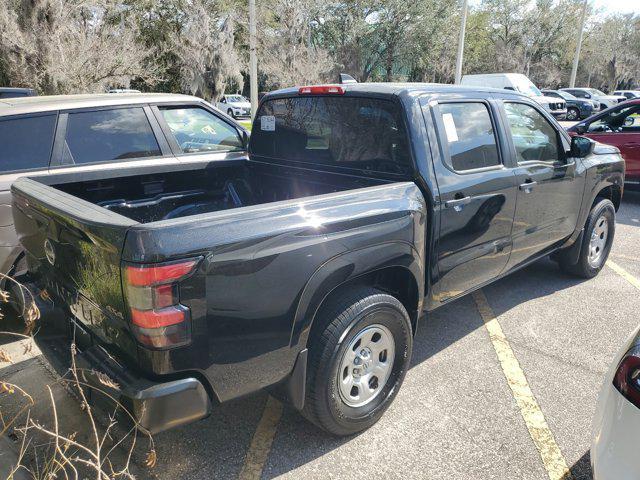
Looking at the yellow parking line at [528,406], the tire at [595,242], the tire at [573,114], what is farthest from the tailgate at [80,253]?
the tire at [573,114]

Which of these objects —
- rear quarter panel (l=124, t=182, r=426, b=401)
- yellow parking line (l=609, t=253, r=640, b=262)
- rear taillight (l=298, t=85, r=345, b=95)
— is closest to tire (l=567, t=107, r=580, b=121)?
yellow parking line (l=609, t=253, r=640, b=262)

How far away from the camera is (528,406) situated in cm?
314

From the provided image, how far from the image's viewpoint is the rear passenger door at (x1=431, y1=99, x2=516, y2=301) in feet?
10.5

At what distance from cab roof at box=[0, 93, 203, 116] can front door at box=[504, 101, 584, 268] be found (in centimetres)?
321

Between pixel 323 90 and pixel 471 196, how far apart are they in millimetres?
1251

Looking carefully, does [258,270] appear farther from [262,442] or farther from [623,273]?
[623,273]

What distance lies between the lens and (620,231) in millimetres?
7148

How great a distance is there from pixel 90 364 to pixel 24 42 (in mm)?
10426

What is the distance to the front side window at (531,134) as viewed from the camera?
3.88 m

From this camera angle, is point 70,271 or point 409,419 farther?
point 409,419

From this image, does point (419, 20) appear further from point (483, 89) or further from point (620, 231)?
point (483, 89)

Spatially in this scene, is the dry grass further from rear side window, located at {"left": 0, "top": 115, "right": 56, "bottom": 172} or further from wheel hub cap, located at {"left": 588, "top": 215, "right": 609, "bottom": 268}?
wheel hub cap, located at {"left": 588, "top": 215, "right": 609, "bottom": 268}

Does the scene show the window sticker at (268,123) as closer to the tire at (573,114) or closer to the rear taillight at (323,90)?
the rear taillight at (323,90)

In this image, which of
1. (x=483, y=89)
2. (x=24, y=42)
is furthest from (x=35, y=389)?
(x=24, y=42)
